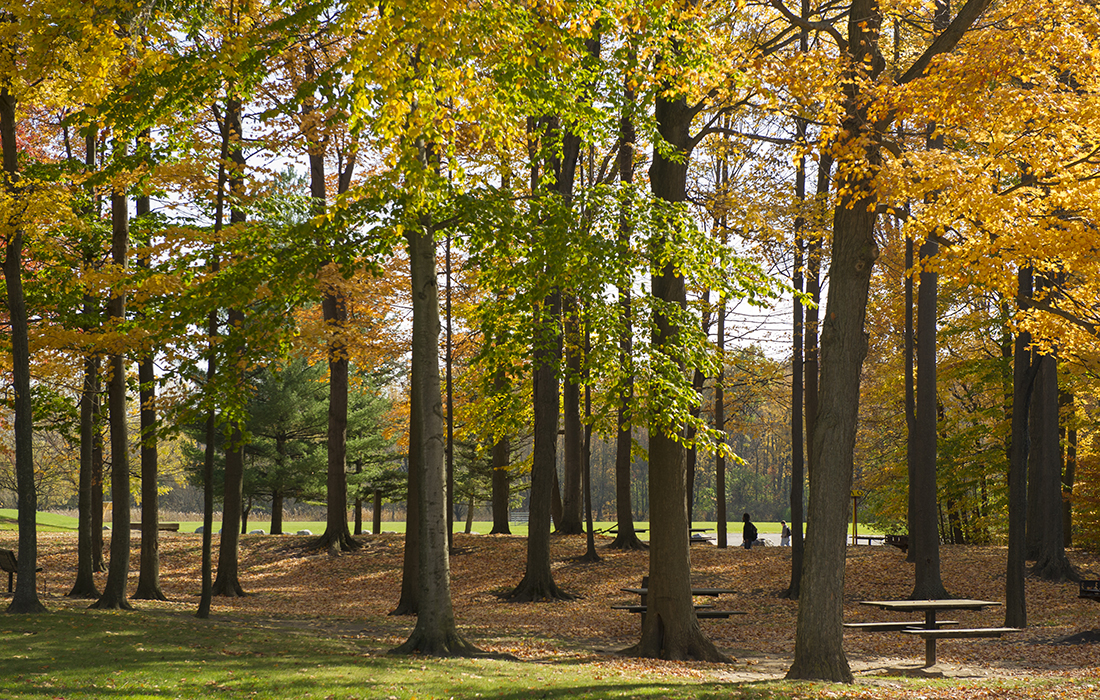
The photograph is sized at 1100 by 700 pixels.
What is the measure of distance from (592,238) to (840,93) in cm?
304

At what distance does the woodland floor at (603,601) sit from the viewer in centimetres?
1005

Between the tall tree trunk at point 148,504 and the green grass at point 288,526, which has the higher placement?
the tall tree trunk at point 148,504

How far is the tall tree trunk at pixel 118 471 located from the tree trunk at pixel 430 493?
5.33m

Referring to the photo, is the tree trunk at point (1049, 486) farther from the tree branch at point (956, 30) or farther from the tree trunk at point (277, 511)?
the tree trunk at point (277, 511)

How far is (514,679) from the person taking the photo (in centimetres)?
738

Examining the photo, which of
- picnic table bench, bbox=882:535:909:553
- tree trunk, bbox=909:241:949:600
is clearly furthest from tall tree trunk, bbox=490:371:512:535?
tree trunk, bbox=909:241:949:600

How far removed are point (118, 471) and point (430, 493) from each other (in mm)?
6036

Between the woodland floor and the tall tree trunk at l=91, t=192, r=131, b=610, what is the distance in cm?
70

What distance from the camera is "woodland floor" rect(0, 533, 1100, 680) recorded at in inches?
396

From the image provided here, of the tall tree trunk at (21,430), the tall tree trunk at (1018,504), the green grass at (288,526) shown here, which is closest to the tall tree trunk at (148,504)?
the tall tree trunk at (21,430)

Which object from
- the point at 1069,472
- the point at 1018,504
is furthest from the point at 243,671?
the point at 1069,472

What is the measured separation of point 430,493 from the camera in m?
8.80

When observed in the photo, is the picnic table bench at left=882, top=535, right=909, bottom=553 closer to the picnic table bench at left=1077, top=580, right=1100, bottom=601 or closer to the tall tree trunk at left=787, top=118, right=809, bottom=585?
the tall tree trunk at left=787, top=118, right=809, bottom=585

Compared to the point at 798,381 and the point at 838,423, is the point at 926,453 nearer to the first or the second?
the point at 798,381
